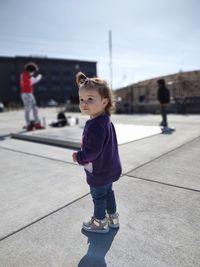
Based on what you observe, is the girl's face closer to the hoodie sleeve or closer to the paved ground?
the hoodie sleeve

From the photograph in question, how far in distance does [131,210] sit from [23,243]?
1.08 metres

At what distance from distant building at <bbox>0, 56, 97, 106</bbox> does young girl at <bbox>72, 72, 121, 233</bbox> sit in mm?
62719

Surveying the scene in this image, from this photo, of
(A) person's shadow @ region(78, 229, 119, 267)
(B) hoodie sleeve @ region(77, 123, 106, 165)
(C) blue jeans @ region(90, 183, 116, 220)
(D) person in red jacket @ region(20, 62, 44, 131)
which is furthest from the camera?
(D) person in red jacket @ region(20, 62, 44, 131)

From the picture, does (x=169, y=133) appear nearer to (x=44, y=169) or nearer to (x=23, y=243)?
(x=44, y=169)

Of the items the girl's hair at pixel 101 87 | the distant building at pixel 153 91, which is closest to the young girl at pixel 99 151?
the girl's hair at pixel 101 87

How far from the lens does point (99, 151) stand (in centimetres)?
200

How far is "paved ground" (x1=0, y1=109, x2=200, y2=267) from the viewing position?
1.89 metres

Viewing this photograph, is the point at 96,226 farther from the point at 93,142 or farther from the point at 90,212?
the point at 93,142

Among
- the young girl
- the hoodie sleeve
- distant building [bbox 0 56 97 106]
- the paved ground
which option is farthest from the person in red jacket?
distant building [bbox 0 56 97 106]

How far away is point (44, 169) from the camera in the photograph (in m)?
4.02

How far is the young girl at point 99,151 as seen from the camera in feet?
6.57

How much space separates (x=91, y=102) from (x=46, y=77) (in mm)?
70110

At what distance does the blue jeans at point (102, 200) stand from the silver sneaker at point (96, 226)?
38 millimetres

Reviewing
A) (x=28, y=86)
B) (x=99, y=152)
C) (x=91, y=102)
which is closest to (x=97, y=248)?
(x=99, y=152)
